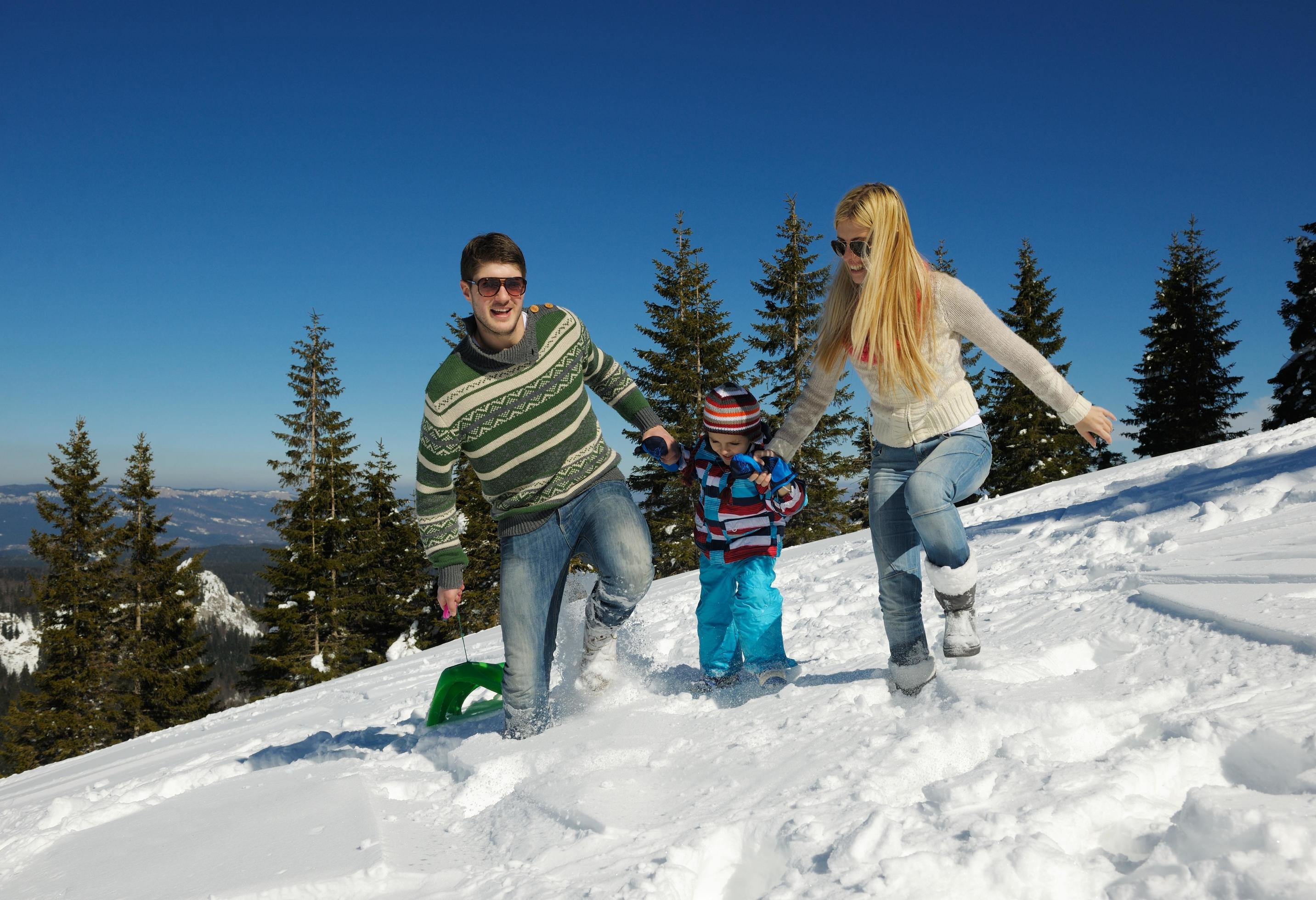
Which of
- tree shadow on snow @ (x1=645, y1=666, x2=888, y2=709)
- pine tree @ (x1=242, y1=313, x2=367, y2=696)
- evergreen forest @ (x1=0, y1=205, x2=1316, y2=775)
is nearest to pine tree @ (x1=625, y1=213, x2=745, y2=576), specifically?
evergreen forest @ (x1=0, y1=205, x2=1316, y2=775)

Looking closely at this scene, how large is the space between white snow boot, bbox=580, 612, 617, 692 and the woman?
1336 millimetres

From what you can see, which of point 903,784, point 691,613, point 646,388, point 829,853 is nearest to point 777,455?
point 903,784

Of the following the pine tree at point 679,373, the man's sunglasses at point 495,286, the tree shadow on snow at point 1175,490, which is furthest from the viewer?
the pine tree at point 679,373

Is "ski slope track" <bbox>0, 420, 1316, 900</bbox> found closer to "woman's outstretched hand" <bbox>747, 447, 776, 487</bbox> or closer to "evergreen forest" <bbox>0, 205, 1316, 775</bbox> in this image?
"woman's outstretched hand" <bbox>747, 447, 776, 487</bbox>

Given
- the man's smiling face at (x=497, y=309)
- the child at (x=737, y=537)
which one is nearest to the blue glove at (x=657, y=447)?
the child at (x=737, y=537)

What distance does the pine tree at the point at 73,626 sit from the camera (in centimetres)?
2403

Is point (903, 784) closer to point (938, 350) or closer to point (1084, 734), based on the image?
point (1084, 734)

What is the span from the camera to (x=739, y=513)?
3.54 meters

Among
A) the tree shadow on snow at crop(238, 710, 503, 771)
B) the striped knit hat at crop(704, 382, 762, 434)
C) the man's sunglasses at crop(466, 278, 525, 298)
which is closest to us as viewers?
the man's sunglasses at crop(466, 278, 525, 298)

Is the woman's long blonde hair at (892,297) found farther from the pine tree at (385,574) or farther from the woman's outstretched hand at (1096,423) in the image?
the pine tree at (385,574)

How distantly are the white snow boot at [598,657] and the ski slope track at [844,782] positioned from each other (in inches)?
3.0

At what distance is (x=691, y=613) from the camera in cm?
606

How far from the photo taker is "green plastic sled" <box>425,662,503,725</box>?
163 inches

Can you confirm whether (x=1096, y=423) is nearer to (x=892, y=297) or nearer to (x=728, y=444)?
(x=892, y=297)
